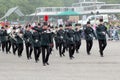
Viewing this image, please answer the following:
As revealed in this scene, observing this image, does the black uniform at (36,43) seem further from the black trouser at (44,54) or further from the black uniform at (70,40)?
the black uniform at (70,40)

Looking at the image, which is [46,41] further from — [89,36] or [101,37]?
[89,36]

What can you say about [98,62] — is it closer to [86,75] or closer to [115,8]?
[86,75]

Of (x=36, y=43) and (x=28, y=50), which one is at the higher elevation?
(x=36, y=43)

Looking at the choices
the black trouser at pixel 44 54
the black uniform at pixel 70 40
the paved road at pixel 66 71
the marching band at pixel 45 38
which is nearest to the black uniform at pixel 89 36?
the marching band at pixel 45 38

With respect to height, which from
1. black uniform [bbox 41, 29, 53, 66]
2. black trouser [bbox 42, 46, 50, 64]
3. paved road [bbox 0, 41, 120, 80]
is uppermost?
black uniform [bbox 41, 29, 53, 66]

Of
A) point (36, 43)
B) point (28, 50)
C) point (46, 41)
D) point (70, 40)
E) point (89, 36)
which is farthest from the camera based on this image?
point (89, 36)

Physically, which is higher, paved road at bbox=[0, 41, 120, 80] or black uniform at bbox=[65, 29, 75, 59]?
black uniform at bbox=[65, 29, 75, 59]

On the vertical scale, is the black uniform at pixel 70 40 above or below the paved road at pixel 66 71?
above

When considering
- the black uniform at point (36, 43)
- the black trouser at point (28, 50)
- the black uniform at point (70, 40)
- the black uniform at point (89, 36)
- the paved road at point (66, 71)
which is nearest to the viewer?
the paved road at point (66, 71)

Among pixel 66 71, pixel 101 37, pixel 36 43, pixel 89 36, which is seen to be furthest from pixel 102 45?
pixel 66 71

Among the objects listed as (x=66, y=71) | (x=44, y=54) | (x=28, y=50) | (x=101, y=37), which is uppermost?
(x=101, y=37)

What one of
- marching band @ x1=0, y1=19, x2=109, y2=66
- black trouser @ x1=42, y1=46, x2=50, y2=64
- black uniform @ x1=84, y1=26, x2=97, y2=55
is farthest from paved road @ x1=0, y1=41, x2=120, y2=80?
black uniform @ x1=84, y1=26, x2=97, y2=55

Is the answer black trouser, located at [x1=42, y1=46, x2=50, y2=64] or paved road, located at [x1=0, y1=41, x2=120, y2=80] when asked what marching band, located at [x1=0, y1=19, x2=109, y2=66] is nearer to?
black trouser, located at [x1=42, y1=46, x2=50, y2=64]

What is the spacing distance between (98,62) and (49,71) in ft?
11.5
